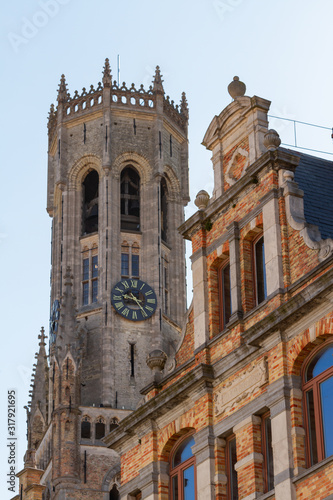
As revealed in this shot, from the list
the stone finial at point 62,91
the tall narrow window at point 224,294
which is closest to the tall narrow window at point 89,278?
the stone finial at point 62,91

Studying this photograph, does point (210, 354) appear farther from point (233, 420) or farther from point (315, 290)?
point (315, 290)

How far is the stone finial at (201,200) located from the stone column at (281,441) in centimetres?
626

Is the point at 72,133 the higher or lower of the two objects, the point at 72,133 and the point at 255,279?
the higher

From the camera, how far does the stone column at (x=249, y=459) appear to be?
84.8 feet

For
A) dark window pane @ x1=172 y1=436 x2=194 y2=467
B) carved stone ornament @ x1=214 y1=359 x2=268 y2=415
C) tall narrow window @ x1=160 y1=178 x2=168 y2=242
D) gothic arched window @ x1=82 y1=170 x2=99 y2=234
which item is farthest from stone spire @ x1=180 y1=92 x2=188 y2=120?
carved stone ornament @ x1=214 y1=359 x2=268 y2=415

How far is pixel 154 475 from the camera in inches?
1150

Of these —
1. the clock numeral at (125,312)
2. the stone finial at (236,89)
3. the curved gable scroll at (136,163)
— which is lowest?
the stone finial at (236,89)

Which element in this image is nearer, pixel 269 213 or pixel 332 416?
pixel 332 416

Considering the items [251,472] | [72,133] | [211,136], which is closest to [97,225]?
[72,133]

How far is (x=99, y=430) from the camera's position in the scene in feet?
232

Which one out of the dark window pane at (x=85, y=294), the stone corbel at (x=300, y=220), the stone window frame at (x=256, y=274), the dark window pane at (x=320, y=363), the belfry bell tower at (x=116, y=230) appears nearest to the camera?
the dark window pane at (x=320, y=363)

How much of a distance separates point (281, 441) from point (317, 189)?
6.63 meters

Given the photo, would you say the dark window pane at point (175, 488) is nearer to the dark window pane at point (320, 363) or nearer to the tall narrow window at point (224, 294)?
the tall narrow window at point (224, 294)

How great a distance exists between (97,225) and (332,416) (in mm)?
58327
